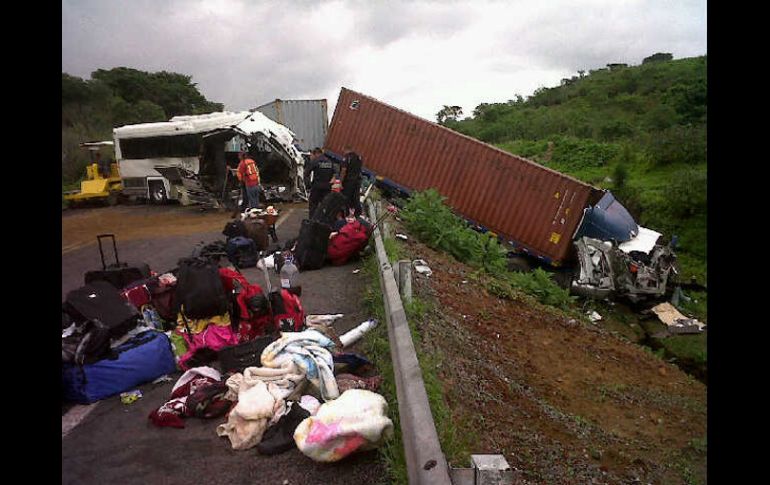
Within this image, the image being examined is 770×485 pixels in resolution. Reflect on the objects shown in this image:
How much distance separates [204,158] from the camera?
1552 centimetres

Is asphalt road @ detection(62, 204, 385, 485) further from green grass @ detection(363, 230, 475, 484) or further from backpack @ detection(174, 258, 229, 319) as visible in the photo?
backpack @ detection(174, 258, 229, 319)

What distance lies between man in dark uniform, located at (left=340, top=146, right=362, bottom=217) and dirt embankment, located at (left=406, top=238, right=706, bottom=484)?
2002mm

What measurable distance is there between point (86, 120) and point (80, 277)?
2265 cm

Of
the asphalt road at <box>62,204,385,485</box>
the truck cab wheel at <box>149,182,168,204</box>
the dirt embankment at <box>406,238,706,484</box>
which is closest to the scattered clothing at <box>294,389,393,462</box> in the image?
the asphalt road at <box>62,204,385,485</box>

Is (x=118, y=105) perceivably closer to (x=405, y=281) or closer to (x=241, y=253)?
(x=241, y=253)

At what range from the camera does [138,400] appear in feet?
12.8

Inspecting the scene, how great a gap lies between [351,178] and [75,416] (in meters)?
7.09

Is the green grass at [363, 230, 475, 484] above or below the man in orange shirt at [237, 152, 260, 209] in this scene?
below

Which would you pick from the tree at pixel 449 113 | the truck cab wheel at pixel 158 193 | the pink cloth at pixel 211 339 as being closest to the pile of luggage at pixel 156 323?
the pink cloth at pixel 211 339

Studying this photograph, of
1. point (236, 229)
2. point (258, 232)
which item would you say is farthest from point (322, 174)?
point (236, 229)

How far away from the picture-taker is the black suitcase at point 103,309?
4125mm

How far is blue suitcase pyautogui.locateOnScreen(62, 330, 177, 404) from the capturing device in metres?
3.80

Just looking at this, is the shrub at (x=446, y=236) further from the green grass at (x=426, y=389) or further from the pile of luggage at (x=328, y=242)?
the green grass at (x=426, y=389)
